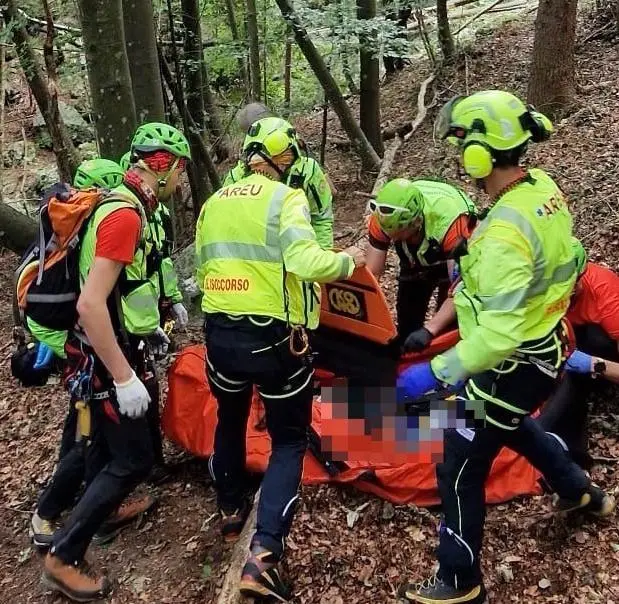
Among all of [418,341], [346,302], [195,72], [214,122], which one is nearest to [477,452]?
[418,341]

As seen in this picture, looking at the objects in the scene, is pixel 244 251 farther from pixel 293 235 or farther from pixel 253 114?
pixel 253 114

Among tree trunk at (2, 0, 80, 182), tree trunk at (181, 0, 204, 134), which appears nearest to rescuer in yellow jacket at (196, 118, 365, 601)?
tree trunk at (2, 0, 80, 182)

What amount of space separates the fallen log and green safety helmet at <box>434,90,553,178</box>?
2.22 metres

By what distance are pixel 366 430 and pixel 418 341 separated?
63 centimetres

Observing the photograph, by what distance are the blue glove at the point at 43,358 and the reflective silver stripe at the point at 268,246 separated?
1.46 metres

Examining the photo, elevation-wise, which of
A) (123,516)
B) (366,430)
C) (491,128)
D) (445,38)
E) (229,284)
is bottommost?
(123,516)

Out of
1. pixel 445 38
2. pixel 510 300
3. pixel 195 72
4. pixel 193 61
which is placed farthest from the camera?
pixel 445 38

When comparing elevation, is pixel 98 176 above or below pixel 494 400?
above

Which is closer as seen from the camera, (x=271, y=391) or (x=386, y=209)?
(x=271, y=391)

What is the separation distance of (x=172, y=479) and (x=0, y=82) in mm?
7994

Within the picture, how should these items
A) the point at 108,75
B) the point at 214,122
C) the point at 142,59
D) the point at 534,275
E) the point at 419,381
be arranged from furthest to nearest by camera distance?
the point at 214,122 < the point at 142,59 < the point at 108,75 < the point at 419,381 < the point at 534,275

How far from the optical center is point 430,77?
12.5 m

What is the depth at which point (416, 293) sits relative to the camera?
4707 millimetres

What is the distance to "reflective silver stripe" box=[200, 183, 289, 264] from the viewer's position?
306cm
